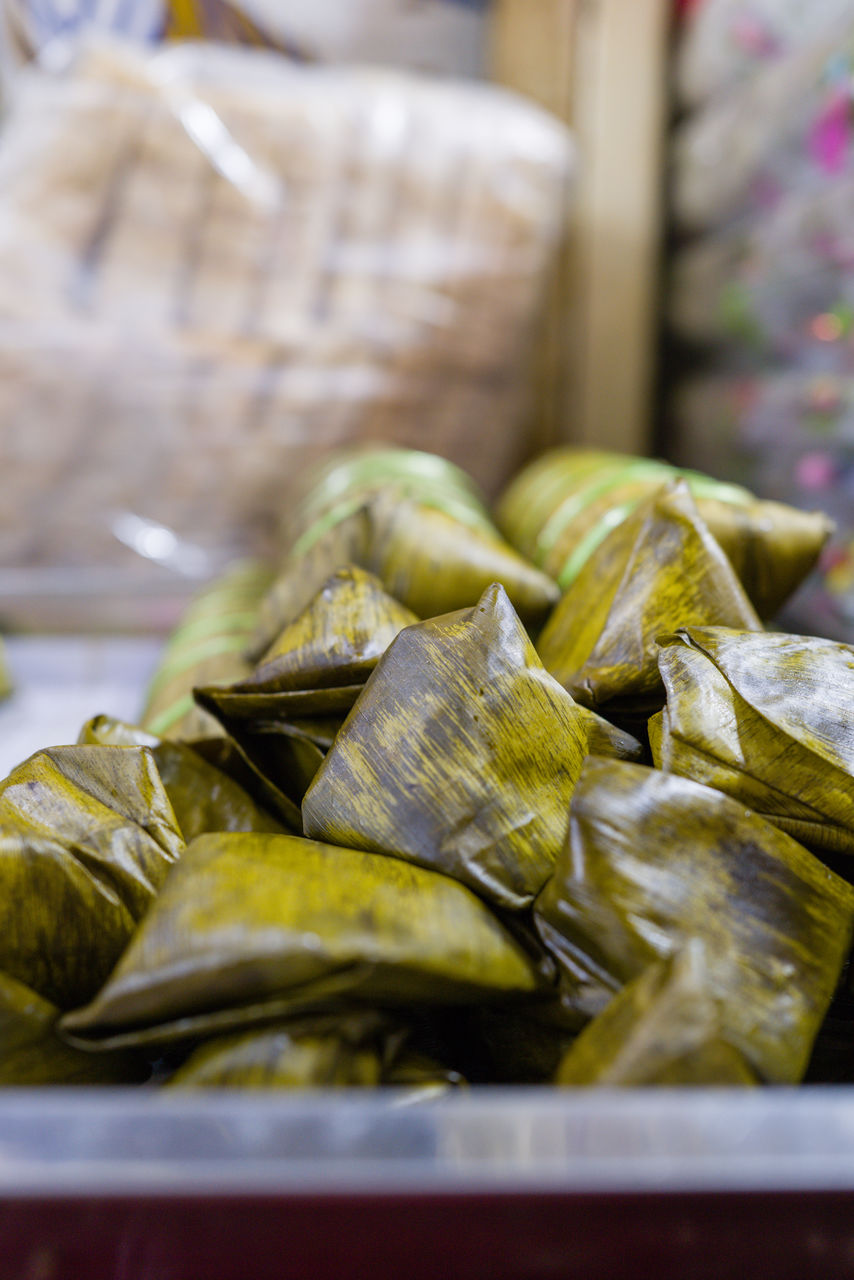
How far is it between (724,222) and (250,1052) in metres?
2.11

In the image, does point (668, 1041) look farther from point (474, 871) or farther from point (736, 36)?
point (736, 36)

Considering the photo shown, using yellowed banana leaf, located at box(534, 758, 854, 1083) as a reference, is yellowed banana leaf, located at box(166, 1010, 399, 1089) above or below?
below

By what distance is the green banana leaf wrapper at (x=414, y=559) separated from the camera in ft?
2.95

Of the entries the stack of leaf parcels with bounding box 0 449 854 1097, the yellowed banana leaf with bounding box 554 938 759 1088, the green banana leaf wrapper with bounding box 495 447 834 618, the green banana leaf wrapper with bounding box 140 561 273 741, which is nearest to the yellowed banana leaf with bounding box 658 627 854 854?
the stack of leaf parcels with bounding box 0 449 854 1097

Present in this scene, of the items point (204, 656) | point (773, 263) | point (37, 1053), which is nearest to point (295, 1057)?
point (37, 1053)

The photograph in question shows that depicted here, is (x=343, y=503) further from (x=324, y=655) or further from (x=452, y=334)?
(x=452, y=334)

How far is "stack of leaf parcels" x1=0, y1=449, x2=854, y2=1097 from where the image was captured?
1.44 ft

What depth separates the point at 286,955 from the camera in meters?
0.43

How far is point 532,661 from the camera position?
1.97ft

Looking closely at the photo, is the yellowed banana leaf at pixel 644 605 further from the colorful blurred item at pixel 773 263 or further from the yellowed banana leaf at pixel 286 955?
the colorful blurred item at pixel 773 263

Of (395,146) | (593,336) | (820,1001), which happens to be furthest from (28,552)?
(820,1001)

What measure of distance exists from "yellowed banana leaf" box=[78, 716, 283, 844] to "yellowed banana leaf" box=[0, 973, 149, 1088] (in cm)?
22

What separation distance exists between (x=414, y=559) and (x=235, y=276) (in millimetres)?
1214

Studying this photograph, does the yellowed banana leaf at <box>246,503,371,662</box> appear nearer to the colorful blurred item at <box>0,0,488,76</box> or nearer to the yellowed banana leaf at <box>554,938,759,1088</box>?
the yellowed banana leaf at <box>554,938,759,1088</box>
